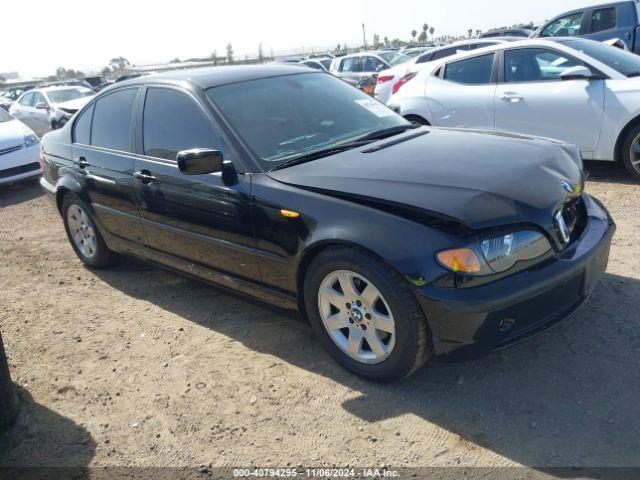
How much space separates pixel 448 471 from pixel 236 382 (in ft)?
4.43

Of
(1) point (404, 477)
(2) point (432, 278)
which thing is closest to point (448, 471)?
(1) point (404, 477)

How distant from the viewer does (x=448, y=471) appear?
2.47 metres

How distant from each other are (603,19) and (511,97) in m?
6.74

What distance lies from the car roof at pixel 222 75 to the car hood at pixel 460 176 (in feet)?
3.43

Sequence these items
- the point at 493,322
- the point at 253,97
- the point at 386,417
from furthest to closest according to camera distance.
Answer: the point at 253,97 < the point at 386,417 < the point at 493,322

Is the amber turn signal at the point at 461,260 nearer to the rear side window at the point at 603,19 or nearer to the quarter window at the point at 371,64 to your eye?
the rear side window at the point at 603,19

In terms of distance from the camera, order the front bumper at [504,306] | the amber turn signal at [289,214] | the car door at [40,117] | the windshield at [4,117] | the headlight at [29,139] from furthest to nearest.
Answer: the car door at [40,117], the windshield at [4,117], the headlight at [29,139], the amber turn signal at [289,214], the front bumper at [504,306]

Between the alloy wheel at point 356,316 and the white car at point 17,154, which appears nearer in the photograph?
the alloy wheel at point 356,316

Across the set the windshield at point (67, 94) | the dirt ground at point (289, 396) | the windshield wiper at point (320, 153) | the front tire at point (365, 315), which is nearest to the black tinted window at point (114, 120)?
the dirt ground at point (289, 396)

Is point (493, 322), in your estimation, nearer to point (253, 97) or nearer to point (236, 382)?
point (236, 382)

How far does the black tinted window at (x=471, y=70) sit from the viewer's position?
7.12m

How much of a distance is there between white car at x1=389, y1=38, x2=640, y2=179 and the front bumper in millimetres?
2944

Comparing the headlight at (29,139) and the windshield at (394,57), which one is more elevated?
the windshield at (394,57)

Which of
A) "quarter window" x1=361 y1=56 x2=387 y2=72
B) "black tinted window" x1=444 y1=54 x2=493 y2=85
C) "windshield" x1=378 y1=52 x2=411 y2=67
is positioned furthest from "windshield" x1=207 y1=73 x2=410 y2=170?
"windshield" x1=378 y1=52 x2=411 y2=67
